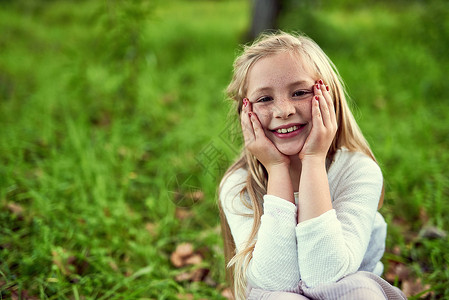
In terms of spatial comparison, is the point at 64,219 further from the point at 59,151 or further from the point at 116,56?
the point at 116,56

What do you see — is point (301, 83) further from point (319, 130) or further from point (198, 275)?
point (198, 275)

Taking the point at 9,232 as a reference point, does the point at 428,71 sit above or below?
above

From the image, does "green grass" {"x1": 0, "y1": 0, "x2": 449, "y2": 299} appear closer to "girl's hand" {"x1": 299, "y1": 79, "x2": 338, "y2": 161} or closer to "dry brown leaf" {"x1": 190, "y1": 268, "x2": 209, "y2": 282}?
"dry brown leaf" {"x1": 190, "y1": 268, "x2": 209, "y2": 282}

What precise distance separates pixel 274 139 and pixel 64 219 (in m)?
1.72

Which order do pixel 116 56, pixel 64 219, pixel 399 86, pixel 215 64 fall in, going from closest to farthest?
pixel 64 219 < pixel 116 56 < pixel 399 86 < pixel 215 64

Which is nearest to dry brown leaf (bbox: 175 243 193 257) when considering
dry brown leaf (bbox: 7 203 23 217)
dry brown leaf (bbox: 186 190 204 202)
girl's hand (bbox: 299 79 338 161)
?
dry brown leaf (bbox: 186 190 204 202)

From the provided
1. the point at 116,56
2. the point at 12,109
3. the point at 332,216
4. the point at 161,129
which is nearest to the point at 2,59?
the point at 12,109

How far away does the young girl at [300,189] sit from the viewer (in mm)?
1421

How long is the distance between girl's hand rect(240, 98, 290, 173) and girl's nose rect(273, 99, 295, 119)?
116 mm

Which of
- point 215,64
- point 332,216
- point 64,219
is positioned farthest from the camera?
point 215,64

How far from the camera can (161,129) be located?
3850mm

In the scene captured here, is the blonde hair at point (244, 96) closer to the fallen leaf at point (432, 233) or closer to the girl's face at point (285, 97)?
the girl's face at point (285, 97)

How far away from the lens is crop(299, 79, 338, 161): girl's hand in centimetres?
152

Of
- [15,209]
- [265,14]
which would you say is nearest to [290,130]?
[15,209]
